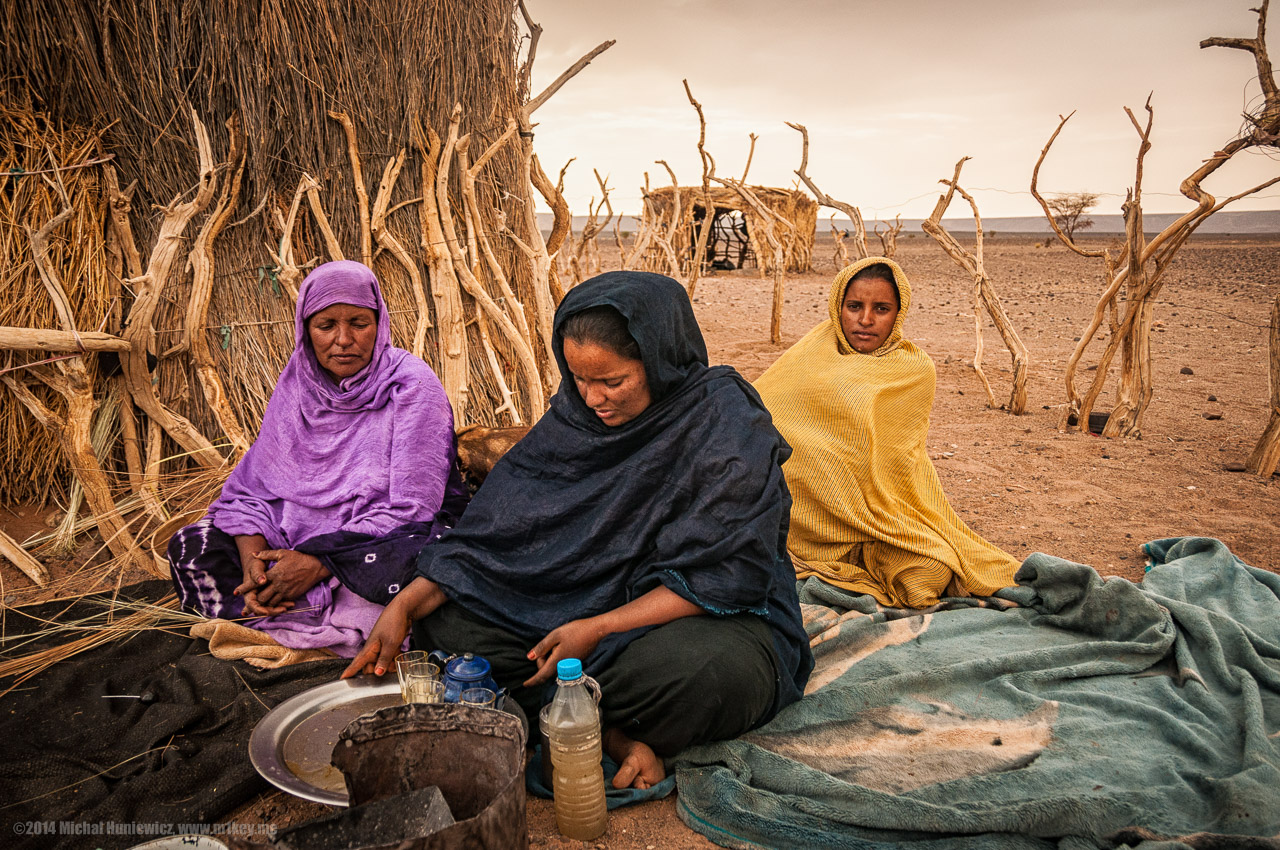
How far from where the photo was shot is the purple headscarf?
2887 millimetres

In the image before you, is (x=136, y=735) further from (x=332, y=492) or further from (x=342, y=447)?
(x=342, y=447)

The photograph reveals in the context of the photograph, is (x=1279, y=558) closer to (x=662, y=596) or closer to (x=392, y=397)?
(x=662, y=596)

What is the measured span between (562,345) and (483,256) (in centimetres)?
265

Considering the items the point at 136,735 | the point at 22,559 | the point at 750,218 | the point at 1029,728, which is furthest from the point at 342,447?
the point at 750,218

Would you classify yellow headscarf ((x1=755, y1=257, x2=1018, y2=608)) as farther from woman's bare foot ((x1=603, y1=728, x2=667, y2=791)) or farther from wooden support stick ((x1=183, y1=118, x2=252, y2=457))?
wooden support stick ((x1=183, y1=118, x2=252, y2=457))

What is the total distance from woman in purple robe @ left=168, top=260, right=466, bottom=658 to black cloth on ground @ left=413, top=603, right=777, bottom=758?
930 millimetres

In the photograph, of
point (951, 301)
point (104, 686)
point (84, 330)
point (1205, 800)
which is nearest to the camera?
point (1205, 800)

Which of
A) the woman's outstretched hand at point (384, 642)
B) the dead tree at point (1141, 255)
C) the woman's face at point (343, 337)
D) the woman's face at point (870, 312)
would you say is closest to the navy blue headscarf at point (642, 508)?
the woman's outstretched hand at point (384, 642)

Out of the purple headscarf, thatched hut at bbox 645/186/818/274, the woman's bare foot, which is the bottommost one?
the woman's bare foot

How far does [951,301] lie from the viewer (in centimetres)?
1457

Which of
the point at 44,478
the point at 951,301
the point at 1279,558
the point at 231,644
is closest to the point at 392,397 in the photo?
the point at 231,644

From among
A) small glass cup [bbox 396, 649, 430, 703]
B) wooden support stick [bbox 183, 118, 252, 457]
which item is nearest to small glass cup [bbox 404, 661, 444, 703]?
small glass cup [bbox 396, 649, 430, 703]

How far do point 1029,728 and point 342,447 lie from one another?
2.48 m

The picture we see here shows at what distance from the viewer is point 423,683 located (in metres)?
2.07
